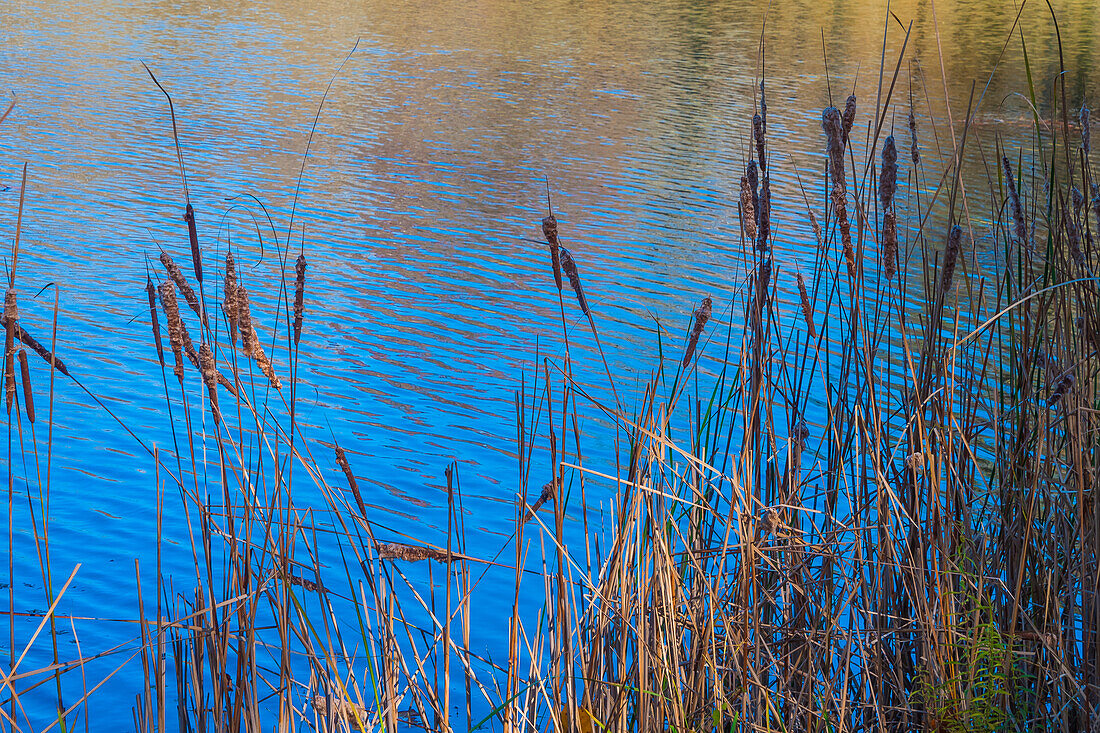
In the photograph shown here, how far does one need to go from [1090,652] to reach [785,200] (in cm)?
725

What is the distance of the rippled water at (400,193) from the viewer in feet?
14.1

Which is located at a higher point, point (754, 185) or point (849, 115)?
point (849, 115)

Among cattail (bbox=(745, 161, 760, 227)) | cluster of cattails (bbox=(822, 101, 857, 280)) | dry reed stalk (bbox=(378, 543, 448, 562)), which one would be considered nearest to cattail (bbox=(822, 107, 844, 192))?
cluster of cattails (bbox=(822, 101, 857, 280))

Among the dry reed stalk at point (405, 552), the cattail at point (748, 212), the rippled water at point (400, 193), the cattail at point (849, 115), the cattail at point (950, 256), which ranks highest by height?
the cattail at point (849, 115)

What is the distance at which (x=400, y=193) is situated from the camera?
28.1ft

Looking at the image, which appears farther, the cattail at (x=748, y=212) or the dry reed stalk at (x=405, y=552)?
the cattail at (x=748, y=212)

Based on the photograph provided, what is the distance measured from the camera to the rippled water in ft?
14.1

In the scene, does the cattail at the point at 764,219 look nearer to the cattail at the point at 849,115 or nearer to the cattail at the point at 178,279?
the cattail at the point at 849,115

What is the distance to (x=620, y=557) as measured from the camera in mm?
1585

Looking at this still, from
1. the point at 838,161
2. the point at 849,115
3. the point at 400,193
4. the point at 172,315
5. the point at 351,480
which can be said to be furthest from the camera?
the point at 400,193

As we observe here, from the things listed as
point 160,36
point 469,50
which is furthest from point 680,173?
point 160,36

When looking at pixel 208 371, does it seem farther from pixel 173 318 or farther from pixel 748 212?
pixel 748 212

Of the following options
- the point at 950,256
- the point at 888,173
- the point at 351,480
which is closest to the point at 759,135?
the point at 888,173

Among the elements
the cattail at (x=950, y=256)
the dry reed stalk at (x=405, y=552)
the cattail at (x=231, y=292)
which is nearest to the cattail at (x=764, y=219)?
the cattail at (x=950, y=256)
